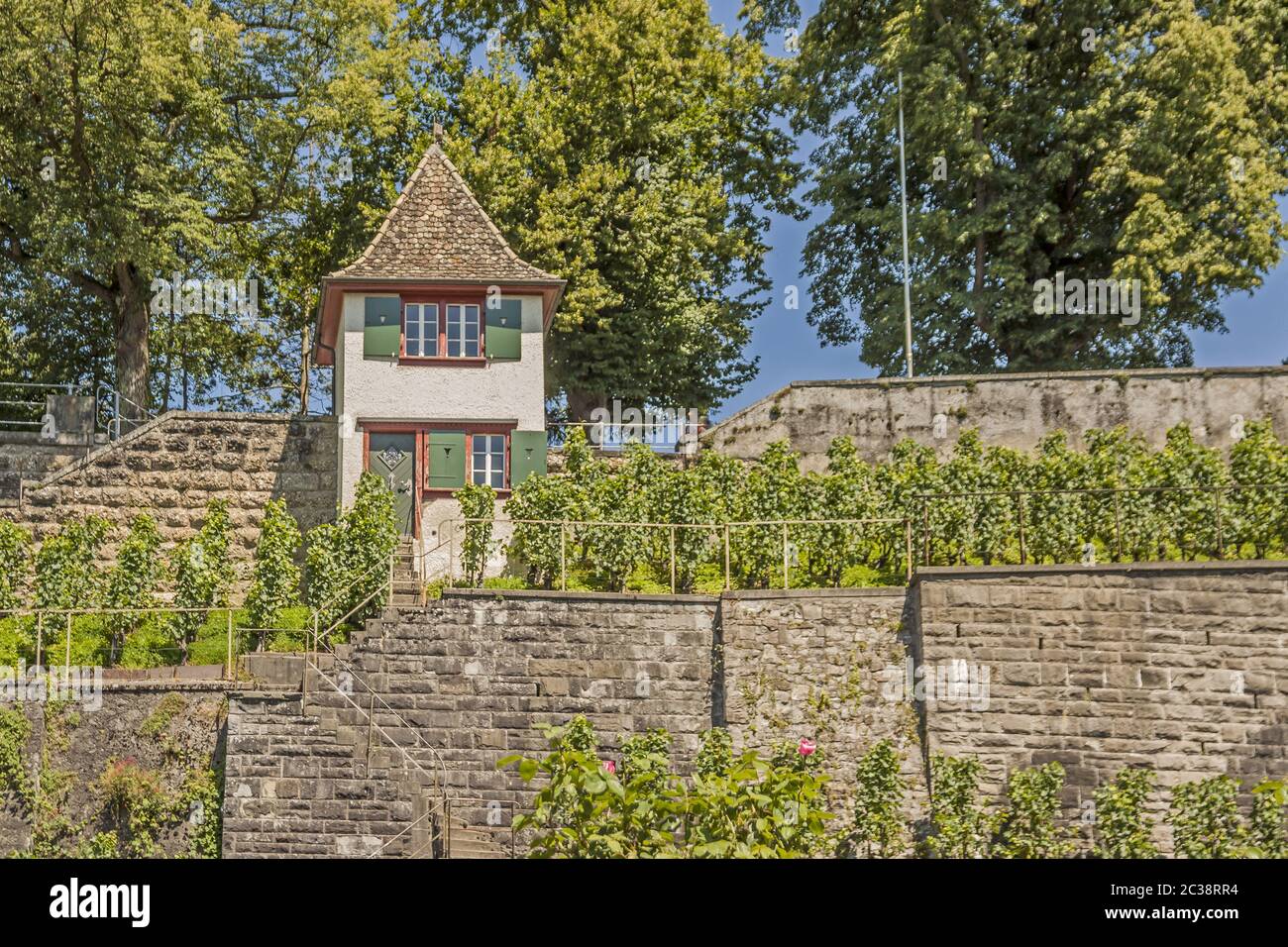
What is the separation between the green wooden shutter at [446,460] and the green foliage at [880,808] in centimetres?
818

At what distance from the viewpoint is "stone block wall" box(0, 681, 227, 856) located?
20359 mm

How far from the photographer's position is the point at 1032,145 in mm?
31812

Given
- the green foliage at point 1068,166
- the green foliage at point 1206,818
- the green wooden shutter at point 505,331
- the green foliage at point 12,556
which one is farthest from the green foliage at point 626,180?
the green foliage at point 1206,818

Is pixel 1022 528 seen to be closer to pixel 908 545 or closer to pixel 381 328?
pixel 908 545

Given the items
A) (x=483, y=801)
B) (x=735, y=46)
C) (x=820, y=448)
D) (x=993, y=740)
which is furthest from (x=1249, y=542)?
(x=735, y=46)

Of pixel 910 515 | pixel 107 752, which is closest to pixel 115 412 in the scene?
pixel 107 752

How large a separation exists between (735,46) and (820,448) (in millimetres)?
11677

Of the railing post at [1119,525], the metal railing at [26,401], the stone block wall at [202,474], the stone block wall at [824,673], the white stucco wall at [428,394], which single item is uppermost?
the metal railing at [26,401]

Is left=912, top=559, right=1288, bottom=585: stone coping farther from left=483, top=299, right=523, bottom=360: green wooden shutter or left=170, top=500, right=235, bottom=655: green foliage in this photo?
left=170, top=500, right=235, bottom=655: green foliage

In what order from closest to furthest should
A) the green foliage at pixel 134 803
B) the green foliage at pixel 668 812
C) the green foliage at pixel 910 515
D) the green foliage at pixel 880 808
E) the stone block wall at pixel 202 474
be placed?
the green foliage at pixel 668 812 < the green foliage at pixel 880 808 < the green foliage at pixel 134 803 < the green foliage at pixel 910 515 < the stone block wall at pixel 202 474

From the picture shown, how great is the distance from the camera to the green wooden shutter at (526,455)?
2536 cm

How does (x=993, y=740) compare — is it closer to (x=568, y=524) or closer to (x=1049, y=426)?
(x=568, y=524)

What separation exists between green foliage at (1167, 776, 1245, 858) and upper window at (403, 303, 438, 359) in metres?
12.4

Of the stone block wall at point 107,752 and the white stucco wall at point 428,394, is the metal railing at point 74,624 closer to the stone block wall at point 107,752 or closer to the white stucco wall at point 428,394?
the stone block wall at point 107,752
